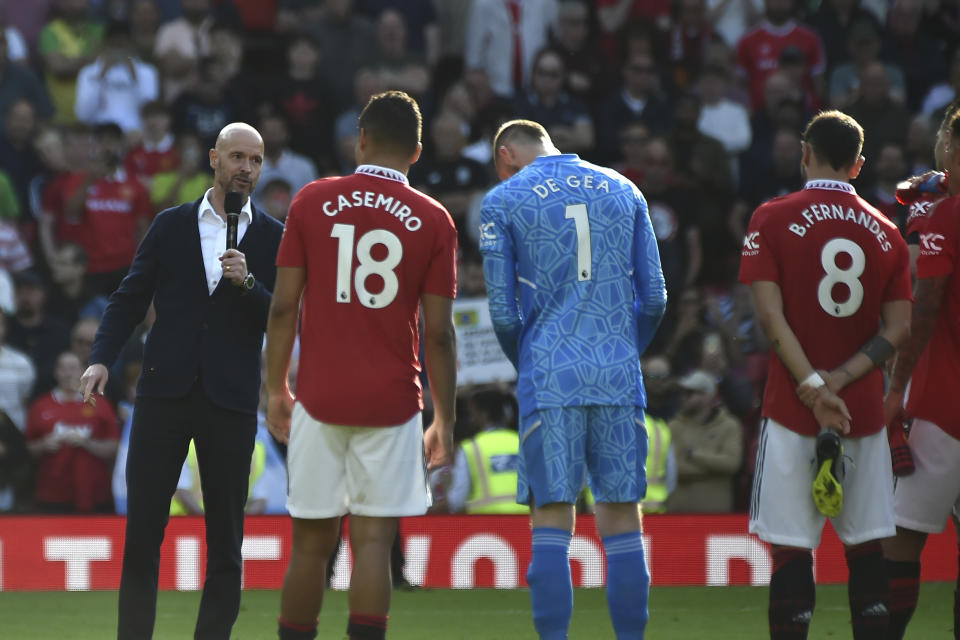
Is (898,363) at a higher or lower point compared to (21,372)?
→ higher

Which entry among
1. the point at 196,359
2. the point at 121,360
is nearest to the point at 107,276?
the point at 121,360

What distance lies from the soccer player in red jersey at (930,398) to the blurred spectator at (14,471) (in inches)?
304

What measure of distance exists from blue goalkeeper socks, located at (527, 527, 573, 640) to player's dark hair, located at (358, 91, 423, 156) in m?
1.64

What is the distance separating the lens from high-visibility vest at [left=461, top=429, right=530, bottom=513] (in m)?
11.1

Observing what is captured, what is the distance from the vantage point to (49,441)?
11930 mm

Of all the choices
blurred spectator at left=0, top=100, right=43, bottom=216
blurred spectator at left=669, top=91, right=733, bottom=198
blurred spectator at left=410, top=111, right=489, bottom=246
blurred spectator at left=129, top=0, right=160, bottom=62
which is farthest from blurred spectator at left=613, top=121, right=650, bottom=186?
blurred spectator at left=0, top=100, right=43, bottom=216

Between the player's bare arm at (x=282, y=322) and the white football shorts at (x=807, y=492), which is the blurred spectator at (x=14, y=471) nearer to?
the player's bare arm at (x=282, y=322)

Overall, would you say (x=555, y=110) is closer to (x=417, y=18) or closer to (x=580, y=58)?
(x=580, y=58)

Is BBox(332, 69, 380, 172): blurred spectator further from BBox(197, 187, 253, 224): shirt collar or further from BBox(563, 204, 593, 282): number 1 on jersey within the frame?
BBox(563, 204, 593, 282): number 1 on jersey

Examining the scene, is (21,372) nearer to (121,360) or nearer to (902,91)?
(121,360)

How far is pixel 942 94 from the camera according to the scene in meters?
15.2

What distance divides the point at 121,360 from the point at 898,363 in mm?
7742

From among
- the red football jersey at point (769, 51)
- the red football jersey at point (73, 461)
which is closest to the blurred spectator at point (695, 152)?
the red football jersey at point (769, 51)

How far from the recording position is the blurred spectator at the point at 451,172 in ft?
44.8
